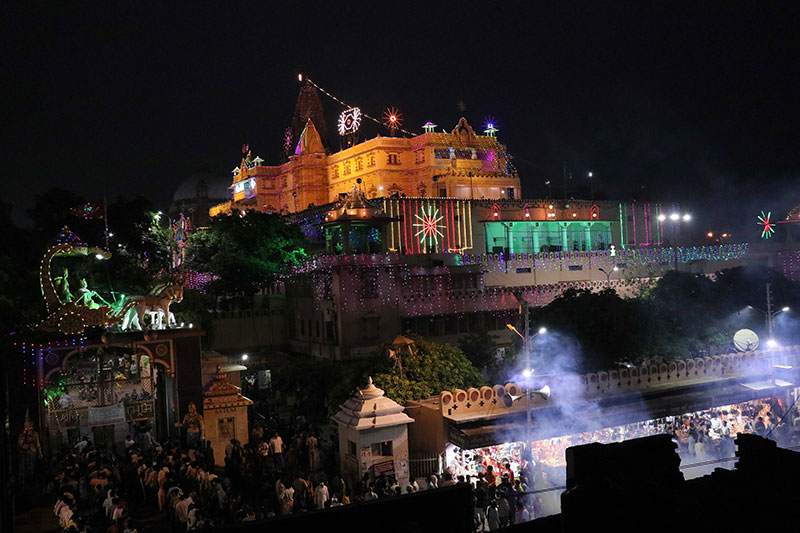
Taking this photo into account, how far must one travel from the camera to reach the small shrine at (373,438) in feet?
52.0

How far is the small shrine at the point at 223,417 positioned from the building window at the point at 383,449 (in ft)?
18.0

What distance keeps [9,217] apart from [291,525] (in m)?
22.4

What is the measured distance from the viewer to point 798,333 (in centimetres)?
3016

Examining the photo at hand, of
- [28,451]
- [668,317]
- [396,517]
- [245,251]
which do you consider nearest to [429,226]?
[245,251]

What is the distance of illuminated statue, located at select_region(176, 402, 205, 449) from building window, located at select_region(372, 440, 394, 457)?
5.71 m

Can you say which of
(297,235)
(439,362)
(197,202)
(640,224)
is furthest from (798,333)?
(197,202)

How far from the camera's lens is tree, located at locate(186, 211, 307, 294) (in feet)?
122

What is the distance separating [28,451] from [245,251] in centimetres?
2067

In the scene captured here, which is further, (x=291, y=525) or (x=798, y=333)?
(x=798, y=333)

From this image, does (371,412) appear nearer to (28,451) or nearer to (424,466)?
(424,466)

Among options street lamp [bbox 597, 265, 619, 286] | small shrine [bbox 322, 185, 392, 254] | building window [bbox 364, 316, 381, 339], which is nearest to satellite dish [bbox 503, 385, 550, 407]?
building window [bbox 364, 316, 381, 339]

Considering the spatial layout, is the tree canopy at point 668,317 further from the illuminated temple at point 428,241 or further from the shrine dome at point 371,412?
the shrine dome at point 371,412

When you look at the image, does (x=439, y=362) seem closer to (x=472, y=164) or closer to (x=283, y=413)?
(x=283, y=413)

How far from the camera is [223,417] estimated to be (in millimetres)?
19953
